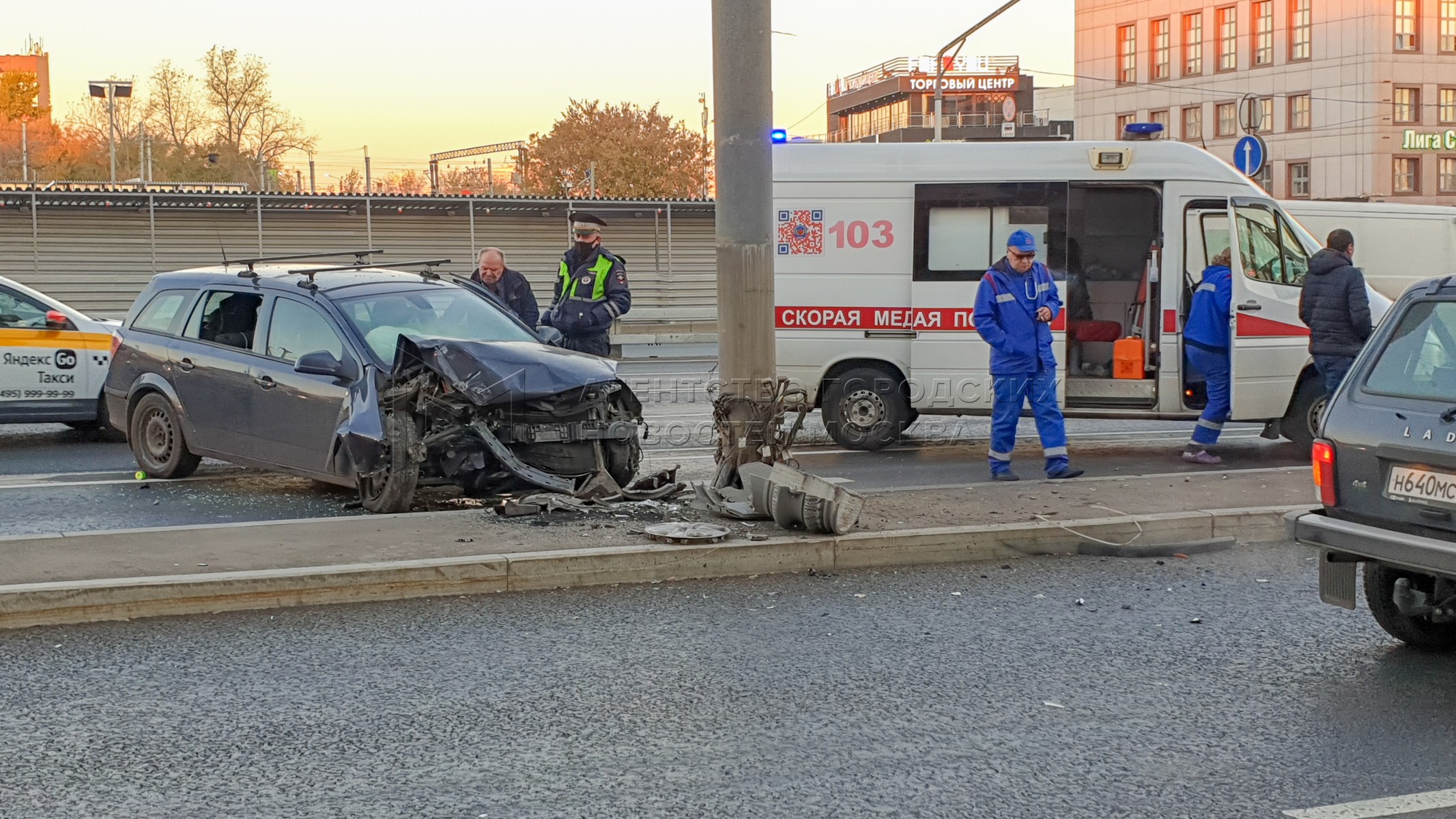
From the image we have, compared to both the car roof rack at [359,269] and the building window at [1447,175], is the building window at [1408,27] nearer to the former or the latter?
the building window at [1447,175]

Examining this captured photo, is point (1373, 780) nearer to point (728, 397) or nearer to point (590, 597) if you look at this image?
point (590, 597)

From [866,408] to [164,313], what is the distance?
570 centimetres

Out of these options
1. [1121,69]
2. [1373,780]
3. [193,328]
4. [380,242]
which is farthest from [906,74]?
[1373,780]

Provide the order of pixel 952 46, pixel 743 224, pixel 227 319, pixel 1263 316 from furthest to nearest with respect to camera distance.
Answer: pixel 952 46
pixel 1263 316
pixel 227 319
pixel 743 224

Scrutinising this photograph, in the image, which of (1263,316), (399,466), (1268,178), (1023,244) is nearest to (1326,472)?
(1023,244)

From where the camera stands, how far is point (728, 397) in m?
8.40

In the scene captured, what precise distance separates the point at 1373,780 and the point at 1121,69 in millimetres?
61972

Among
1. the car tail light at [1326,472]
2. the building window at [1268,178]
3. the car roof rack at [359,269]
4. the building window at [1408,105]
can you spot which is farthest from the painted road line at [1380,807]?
the building window at [1408,105]

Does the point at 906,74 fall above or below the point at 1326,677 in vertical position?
above

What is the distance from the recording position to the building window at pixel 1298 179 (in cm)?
5559

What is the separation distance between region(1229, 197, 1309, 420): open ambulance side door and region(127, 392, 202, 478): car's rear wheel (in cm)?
812

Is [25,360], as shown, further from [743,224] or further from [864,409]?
[743,224]

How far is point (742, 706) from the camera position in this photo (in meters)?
5.07

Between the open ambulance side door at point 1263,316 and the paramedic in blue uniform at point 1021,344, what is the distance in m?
2.02
